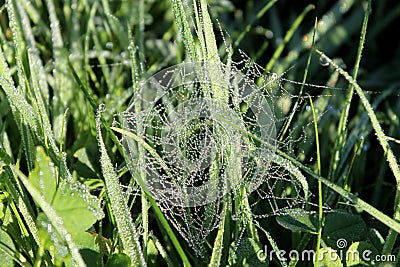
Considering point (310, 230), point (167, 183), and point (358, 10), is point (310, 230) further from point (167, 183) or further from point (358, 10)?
point (358, 10)

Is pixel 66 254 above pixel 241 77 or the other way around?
the other way around

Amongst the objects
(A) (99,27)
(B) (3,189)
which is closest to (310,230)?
(B) (3,189)

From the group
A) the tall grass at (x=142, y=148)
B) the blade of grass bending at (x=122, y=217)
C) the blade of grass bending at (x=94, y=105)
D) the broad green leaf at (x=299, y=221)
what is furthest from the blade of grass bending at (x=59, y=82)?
the broad green leaf at (x=299, y=221)

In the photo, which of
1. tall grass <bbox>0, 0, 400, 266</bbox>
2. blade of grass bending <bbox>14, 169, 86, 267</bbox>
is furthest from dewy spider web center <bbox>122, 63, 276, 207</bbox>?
blade of grass bending <bbox>14, 169, 86, 267</bbox>

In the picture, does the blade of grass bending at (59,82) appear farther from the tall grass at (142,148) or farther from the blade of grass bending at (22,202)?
the blade of grass bending at (22,202)

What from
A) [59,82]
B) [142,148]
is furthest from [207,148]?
[59,82]

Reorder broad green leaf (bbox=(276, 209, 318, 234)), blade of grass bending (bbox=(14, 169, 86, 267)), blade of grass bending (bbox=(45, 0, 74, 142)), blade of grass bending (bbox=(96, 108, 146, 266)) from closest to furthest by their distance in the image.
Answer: blade of grass bending (bbox=(14, 169, 86, 267))
blade of grass bending (bbox=(96, 108, 146, 266))
broad green leaf (bbox=(276, 209, 318, 234))
blade of grass bending (bbox=(45, 0, 74, 142))

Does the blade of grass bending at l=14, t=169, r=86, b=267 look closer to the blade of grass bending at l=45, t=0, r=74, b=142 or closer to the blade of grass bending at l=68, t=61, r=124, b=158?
the blade of grass bending at l=68, t=61, r=124, b=158
